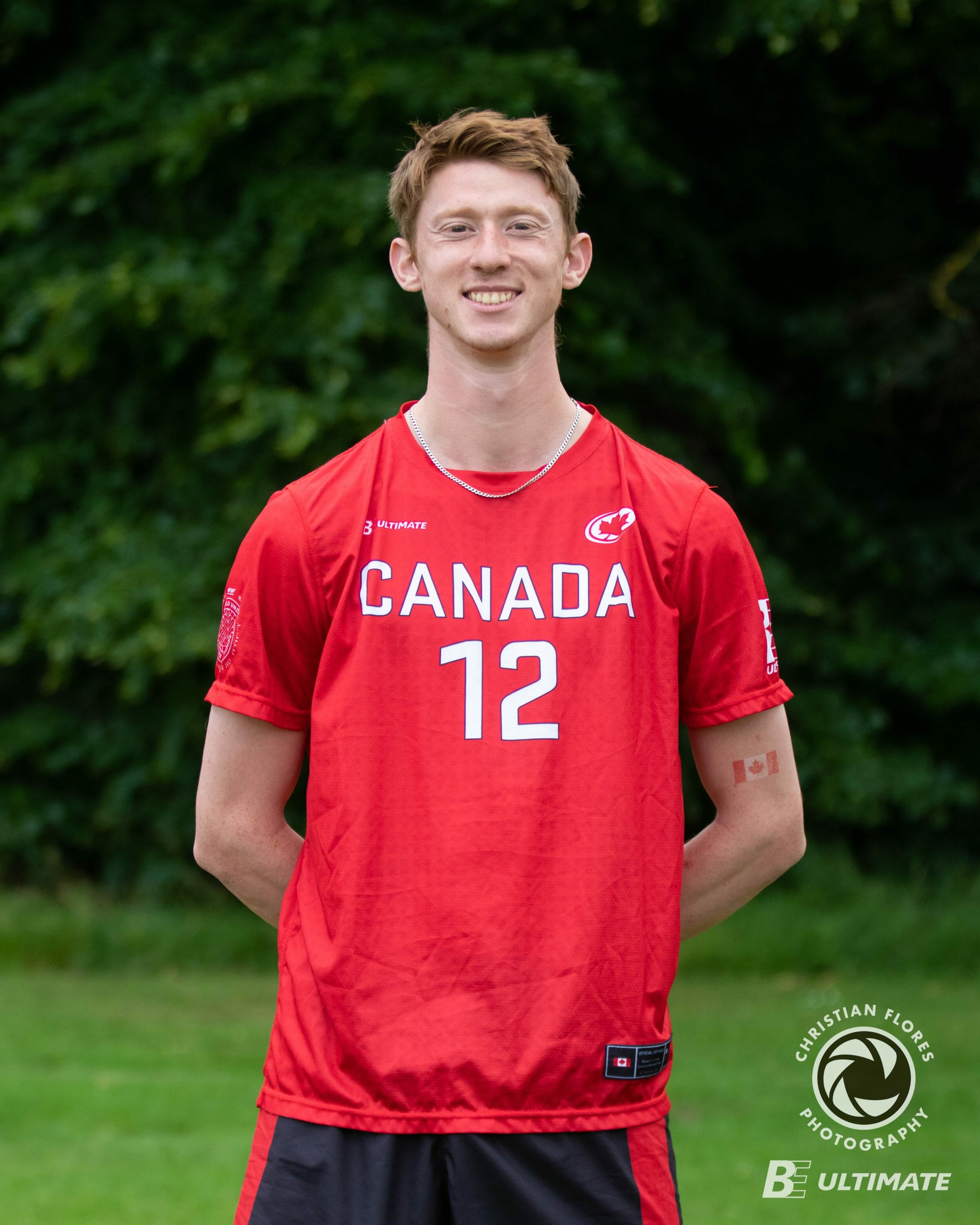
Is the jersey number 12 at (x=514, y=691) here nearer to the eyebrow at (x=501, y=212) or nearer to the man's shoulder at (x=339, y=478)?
the man's shoulder at (x=339, y=478)

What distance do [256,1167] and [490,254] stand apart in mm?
1326

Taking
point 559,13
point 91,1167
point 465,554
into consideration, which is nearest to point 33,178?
point 559,13

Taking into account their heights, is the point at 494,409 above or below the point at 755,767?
above

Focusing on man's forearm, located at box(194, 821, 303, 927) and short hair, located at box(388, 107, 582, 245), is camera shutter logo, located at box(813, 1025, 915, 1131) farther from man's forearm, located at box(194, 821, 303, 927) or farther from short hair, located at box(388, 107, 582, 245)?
short hair, located at box(388, 107, 582, 245)

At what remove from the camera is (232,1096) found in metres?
5.54

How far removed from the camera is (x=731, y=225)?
8.78 metres

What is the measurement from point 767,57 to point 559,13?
1.46 meters

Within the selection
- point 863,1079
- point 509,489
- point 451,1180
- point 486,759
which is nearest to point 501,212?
point 509,489

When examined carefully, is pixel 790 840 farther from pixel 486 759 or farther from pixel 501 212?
pixel 501 212

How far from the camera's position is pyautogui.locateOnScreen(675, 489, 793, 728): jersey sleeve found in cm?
215

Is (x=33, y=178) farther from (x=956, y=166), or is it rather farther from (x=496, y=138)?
(x=496, y=138)

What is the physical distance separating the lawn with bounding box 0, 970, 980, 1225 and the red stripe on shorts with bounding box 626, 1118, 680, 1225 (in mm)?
2554

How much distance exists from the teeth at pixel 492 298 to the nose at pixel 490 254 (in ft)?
0.11
